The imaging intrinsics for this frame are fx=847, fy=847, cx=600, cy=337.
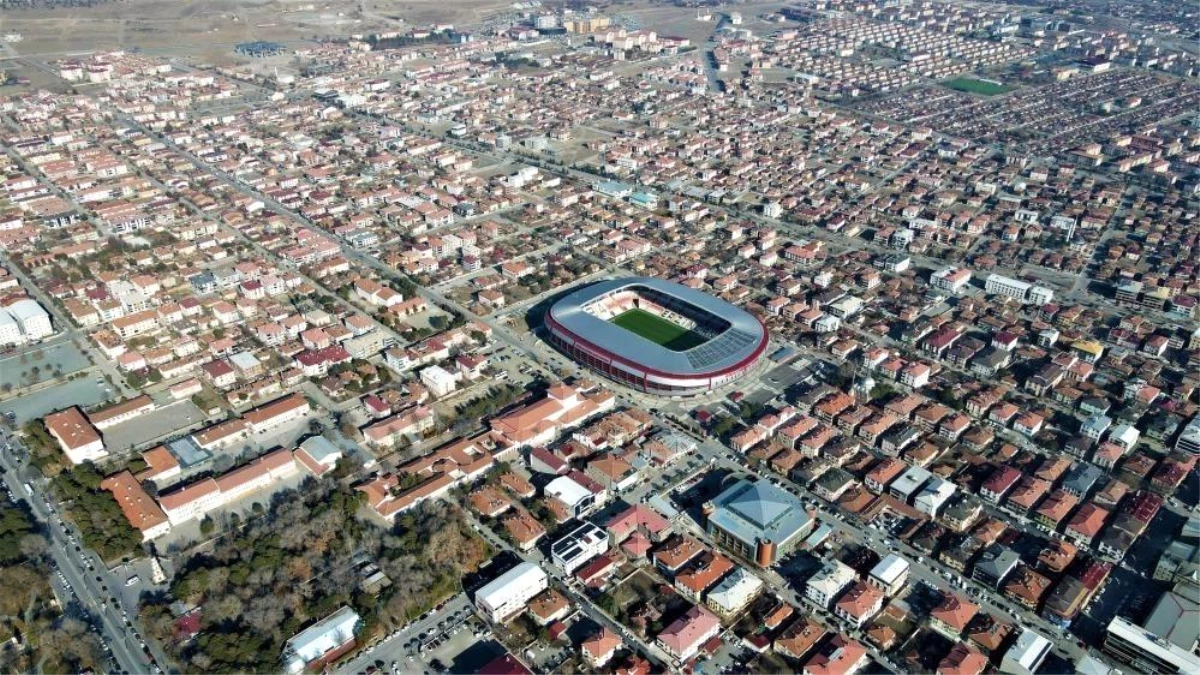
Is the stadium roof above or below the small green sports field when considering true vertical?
above

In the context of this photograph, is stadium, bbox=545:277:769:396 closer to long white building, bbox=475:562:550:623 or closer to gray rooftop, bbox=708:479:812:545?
gray rooftop, bbox=708:479:812:545

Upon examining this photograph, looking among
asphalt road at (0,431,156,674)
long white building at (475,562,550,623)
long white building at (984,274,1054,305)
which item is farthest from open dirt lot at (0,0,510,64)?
long white building at (475,562,550,623)

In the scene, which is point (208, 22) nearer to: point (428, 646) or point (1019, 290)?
point (1019, 290)

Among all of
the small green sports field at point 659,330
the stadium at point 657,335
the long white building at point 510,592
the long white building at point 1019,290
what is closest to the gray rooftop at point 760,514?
the long white building at point 510,592

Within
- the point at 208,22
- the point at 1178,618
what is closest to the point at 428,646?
the point at 1178,618

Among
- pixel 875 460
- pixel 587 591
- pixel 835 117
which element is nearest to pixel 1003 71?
pixel 835 117

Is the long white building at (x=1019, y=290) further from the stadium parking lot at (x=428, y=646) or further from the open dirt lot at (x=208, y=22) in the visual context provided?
the open dirt lot at (x=208, y=22)
